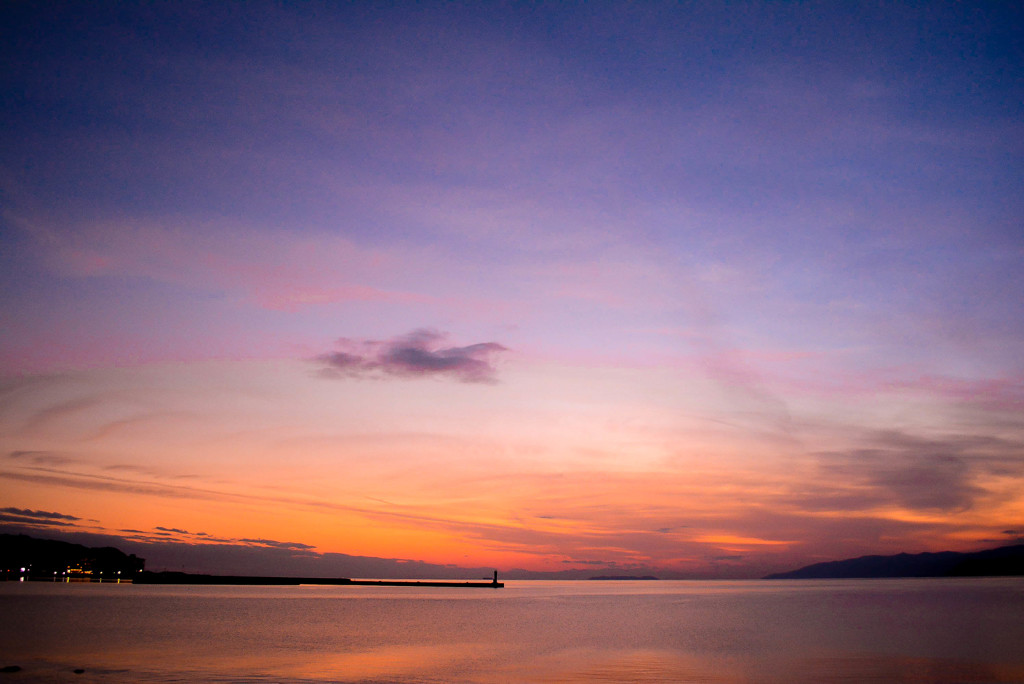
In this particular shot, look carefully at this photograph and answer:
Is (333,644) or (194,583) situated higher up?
(333,644)

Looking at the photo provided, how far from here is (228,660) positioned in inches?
1321

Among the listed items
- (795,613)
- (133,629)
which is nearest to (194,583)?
(133,629)

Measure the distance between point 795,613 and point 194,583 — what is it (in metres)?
138

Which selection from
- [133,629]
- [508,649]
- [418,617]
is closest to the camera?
[508,649]

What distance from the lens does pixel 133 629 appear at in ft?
159

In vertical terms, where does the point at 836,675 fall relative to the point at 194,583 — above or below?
above

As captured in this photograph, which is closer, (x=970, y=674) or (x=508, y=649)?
(x=970, y=674)

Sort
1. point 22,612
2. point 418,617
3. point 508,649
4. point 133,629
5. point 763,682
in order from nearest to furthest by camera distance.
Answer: point 763,682
point 508,649
point 133,629
point 22,612
point 418,617

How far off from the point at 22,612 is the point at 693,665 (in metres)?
59.5

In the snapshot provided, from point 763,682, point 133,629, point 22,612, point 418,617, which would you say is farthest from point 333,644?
point 22,612

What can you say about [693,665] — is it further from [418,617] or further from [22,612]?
[22,612]

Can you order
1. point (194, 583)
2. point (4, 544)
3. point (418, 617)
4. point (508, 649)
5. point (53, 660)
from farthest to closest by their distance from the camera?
point (4, 544), point (194, 583), point (418, 617), point (508, 649), point (53, 660)

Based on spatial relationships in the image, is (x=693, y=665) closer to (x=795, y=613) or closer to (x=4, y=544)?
(x=795, y=613)

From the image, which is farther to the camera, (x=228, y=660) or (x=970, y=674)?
(x=228, y=660)
